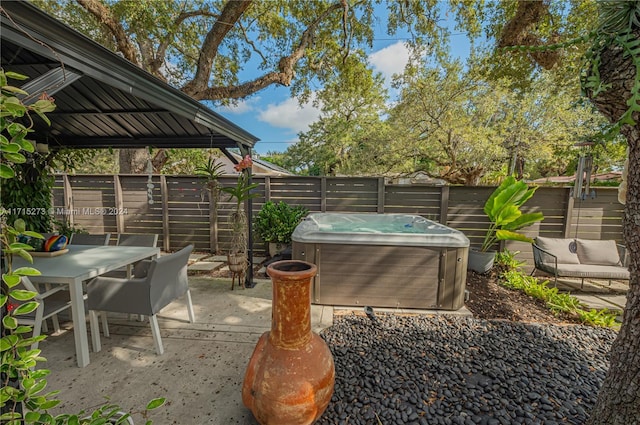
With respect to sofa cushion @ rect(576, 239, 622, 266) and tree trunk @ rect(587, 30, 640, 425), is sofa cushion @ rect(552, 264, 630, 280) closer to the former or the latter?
sofa cushion @ rect(576, 239, 622, 266)

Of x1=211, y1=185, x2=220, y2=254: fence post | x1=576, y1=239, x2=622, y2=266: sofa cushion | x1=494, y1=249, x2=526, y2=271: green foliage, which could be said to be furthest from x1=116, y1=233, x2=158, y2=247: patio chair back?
x1=576, y1=239, x2=622, y2=266: sofa cushion

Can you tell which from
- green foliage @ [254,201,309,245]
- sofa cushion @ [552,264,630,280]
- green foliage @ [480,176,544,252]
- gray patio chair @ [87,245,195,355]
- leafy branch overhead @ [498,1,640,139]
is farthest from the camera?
green foliage @ [254,201,309,245]

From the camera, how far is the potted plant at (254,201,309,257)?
Answer: 200 inches

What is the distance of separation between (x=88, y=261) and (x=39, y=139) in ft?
10.1

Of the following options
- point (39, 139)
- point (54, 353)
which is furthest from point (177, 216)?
point (54, 353)

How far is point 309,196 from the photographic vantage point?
5.59 metres

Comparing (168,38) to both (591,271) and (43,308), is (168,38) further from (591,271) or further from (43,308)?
(591,271)

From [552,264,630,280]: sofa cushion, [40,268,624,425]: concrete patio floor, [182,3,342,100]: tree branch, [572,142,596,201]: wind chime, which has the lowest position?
[40,268,624,425]: concrete patio floor

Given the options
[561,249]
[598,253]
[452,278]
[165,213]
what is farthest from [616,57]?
[165,213]

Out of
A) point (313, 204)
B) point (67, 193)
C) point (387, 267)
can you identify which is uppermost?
point (67, 193)

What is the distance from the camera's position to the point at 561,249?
13.9 ft

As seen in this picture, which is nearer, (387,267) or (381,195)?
(387,267)

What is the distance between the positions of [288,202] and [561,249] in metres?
4.82

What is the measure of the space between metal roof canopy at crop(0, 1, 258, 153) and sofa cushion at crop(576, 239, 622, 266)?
5.51m
